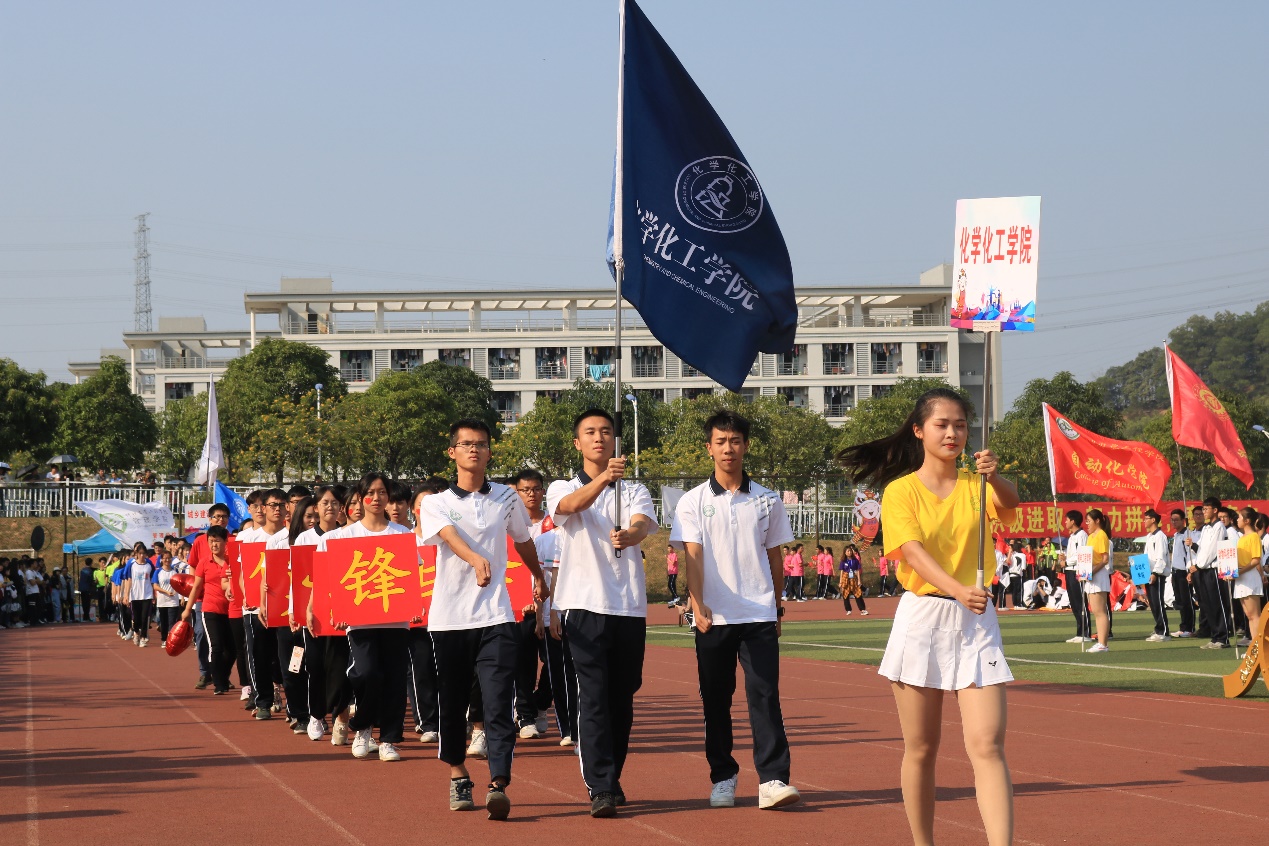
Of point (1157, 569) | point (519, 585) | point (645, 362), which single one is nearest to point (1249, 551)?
point (1157, 569)

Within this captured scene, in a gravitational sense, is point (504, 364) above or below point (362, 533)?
above

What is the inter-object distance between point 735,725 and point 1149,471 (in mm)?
14322

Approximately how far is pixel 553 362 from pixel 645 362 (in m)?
6.05

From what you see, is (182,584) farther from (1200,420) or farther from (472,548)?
(1200,420)

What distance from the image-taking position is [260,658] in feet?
42.2

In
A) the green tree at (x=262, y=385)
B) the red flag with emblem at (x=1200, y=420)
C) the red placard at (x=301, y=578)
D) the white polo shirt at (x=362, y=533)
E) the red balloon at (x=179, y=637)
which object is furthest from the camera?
the green tree at (x=262, y=385)

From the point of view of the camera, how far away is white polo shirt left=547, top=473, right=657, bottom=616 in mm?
7723

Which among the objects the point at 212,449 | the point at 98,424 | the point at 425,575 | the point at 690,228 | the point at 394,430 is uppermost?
the point at 98,424

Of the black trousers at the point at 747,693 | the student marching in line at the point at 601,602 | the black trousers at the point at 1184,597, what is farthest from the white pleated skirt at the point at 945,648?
the black trousers at the point at 1184,597

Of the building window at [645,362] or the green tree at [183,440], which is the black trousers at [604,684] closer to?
the green tree at [183,440]

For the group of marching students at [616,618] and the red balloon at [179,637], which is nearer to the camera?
the group of marching students at [616,618]

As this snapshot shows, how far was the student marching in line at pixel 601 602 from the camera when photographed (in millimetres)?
7551

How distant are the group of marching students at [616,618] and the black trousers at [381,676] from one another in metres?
0.01

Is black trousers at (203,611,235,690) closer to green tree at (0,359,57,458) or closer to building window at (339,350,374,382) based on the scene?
green tree at (0,359,57,458)
